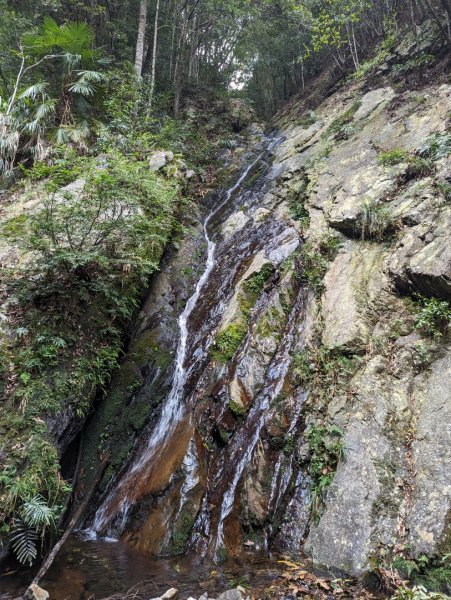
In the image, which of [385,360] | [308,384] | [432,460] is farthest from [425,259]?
[432,460]

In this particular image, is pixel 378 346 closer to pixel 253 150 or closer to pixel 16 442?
pixel 16 442

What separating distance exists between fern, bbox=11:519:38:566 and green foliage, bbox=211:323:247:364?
3.58 meters

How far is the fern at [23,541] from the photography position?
4721mm

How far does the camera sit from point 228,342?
23.0 feet

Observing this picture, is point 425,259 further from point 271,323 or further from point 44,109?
point 44,109

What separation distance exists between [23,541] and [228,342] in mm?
4016

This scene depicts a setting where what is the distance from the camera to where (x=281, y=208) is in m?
10.6

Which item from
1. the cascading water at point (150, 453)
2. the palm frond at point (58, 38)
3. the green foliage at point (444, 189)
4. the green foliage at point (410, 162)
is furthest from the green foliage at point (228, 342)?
the palm frond at point (58, 38)

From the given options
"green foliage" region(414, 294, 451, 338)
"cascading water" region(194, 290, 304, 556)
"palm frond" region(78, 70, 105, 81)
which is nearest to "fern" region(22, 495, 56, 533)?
"cascading water" region(194, 290, 304, 556)

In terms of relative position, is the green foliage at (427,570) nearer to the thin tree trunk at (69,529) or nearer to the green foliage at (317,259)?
the thin tree trunk at (69,529)

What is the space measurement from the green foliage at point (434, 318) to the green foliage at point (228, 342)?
2.88m

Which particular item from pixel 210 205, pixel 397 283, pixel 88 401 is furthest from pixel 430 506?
pixel 210 205

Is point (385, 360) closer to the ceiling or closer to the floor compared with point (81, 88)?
closer to the floor

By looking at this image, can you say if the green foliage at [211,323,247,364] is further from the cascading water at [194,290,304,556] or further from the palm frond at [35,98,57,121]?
the palm frond at [35,98,57,121]
